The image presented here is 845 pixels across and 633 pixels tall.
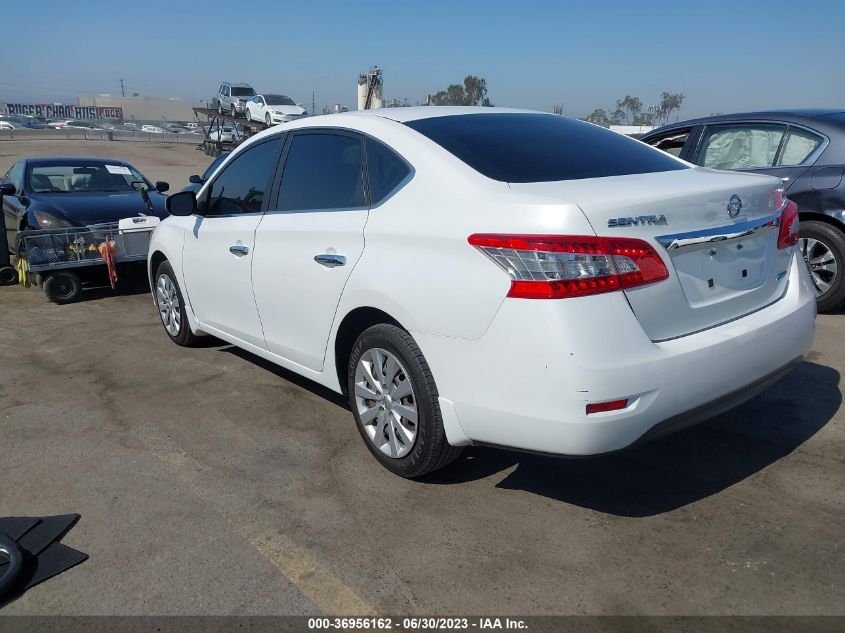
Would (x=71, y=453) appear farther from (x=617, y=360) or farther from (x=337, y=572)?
(x=617, y=360)

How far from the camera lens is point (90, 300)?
802 centimetres

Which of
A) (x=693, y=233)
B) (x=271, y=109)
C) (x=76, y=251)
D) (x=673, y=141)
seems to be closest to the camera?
(x=693, y=233)

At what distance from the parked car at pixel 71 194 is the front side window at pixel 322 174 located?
4799 millimetres

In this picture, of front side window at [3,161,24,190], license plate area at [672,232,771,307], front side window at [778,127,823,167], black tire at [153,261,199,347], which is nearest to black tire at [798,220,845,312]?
front side window at [778,127,823,167]

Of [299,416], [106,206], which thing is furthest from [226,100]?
[299,416]

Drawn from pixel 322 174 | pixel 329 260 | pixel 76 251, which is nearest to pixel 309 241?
pixel 329 260

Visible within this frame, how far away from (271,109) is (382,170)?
3248 centimetres

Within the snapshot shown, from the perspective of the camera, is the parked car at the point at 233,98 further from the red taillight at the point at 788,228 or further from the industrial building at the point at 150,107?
the industrial building at the point at 150,107

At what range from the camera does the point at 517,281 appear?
9.04 feet

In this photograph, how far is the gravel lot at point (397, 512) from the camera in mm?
2707

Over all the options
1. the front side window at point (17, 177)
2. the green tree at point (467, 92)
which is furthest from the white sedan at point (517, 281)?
the green tree at point (467, 92)

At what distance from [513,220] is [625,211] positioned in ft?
1.41

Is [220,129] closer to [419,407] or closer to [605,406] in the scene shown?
[419,407]

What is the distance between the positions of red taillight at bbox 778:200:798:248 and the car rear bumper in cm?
57
